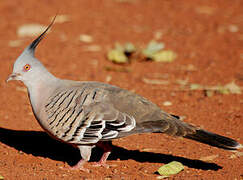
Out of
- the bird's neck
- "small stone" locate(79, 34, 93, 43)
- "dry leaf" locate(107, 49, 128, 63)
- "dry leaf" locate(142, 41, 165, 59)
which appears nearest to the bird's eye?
the bird's neck

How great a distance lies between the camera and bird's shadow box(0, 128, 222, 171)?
582 cm

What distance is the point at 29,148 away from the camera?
6.46 metres

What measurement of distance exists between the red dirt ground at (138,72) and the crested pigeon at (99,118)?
1.54 ft

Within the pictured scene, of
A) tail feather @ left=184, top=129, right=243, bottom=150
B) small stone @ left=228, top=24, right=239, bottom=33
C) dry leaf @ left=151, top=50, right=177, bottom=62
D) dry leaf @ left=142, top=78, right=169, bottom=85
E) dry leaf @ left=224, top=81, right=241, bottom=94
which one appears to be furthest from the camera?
small stone @ left=228, top=24, right=239, bottom=33

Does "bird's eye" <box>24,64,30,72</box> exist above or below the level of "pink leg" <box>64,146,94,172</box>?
above

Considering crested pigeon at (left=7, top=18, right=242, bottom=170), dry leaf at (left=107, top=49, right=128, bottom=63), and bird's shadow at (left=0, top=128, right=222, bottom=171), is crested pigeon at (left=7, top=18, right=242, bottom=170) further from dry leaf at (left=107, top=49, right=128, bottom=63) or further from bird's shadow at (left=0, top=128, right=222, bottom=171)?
dry leaf at (left=107, top=49, right=128, bottom=63)

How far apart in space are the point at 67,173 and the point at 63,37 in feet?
21.1

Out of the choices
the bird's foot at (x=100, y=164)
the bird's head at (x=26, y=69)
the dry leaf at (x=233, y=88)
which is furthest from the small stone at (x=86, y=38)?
the bird's foot at (x=100, y=164)

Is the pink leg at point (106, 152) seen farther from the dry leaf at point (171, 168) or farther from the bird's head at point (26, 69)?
the bird's head at point (26, 69)

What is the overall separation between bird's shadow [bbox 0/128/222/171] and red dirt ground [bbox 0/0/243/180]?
0.01 m

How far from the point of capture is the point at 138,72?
30.8ft

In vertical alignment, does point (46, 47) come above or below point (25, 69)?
below

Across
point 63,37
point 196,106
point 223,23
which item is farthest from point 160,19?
point 196,106

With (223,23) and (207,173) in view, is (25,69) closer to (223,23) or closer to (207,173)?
(207,173)
